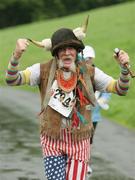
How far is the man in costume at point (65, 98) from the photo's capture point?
5980mm

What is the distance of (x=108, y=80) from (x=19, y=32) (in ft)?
Result: 116

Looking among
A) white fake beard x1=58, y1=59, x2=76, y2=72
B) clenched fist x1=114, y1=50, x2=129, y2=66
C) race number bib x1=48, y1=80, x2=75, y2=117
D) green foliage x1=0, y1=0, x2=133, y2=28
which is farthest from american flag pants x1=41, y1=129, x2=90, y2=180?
green foliage x1=0, y1=0, x2=133, y2=28

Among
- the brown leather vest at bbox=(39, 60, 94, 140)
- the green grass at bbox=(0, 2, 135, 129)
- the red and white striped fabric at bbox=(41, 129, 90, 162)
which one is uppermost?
the green grass at bbox=(0, 2, 135, 129)

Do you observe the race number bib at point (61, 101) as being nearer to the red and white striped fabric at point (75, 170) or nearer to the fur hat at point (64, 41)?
the fur hat at point (64, 41)

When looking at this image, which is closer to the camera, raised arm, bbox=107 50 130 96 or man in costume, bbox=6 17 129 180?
raised arm, bbox=107 50 130 96

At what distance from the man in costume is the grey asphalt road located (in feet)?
9.36

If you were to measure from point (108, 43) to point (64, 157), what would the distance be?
79.3 ft

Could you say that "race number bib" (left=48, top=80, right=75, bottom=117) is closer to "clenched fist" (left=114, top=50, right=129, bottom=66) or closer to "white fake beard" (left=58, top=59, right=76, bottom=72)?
"white fake beard" (left=58, top=59, right=76, bottom=72)

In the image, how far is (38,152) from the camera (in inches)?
426

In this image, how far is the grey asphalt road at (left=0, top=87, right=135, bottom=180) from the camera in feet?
30.5

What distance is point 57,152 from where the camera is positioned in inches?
239

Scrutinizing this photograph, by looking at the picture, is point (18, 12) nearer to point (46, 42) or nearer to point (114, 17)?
point (114, 17)

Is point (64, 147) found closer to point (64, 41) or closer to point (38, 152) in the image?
point (64, 41)

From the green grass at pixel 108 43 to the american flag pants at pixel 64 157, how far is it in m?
8.31
